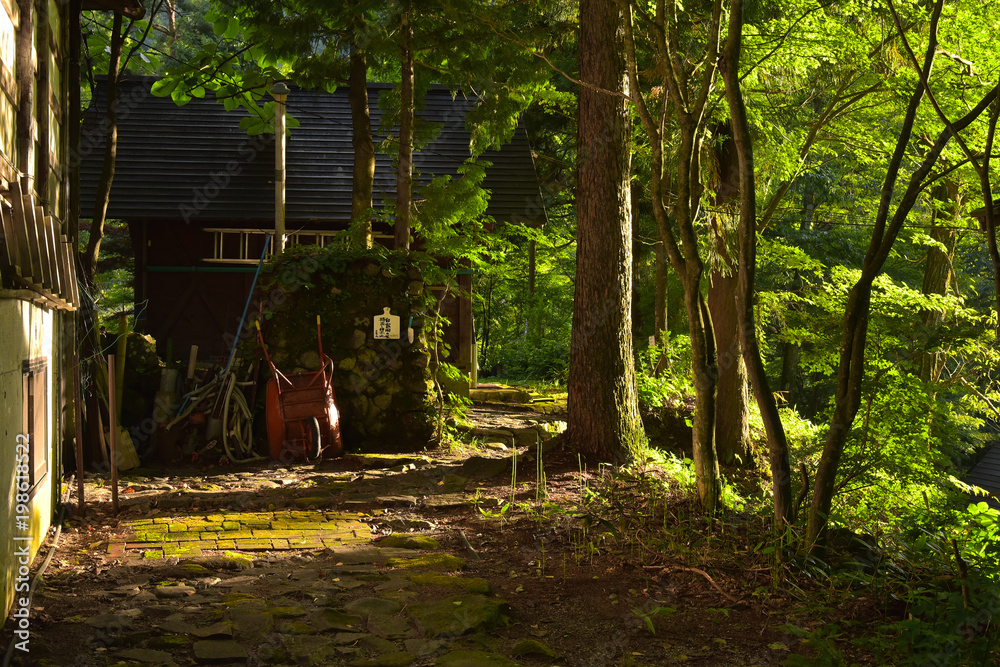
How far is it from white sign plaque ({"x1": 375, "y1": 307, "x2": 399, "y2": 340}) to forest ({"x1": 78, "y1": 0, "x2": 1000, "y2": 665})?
1.24 meters

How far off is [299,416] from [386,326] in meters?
1.56

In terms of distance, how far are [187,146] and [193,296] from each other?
3.30 meters

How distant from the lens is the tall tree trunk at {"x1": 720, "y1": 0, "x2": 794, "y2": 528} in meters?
4.98

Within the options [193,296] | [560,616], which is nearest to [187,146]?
[193,296]

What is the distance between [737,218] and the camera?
367 inches

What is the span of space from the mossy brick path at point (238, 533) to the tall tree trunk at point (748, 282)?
299cm

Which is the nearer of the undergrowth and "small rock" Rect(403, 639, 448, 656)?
the undergrowth

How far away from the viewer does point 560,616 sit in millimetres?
4406

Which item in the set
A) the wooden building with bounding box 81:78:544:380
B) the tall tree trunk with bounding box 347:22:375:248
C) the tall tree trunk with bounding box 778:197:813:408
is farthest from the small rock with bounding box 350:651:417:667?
the tall tree trunk with bounding box 778:197:813:408

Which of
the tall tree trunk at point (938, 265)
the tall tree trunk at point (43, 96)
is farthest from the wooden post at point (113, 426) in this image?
the tall tree trunk at point (938, 265)

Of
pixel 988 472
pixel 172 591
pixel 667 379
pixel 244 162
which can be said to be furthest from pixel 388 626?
pixel 988 472

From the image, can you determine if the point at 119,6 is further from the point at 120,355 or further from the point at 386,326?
the point at 386,326

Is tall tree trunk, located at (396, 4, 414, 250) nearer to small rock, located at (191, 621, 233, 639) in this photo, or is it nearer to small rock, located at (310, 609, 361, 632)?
small rock, located at (310, 609, 361, 632)

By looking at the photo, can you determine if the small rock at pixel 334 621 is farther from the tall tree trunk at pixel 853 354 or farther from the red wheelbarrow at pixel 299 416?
the red wheelbarrow at pixel 299 416
